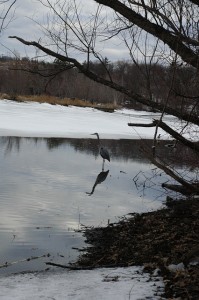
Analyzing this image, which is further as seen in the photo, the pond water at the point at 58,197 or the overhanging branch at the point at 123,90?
the pond water at the point at 58,197

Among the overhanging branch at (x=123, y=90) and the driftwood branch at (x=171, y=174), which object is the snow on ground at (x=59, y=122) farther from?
the driftwood branch at (x=171, y=174)

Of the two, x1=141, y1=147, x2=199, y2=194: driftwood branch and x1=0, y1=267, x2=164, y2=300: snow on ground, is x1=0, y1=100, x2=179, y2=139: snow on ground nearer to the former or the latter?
x1=0, y1=267, x2=164, y2=300: snow on ground

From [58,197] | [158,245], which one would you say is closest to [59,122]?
[58,197]

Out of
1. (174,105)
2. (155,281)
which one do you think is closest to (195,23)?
(174,105)

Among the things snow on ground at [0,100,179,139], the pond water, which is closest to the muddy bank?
the pond water

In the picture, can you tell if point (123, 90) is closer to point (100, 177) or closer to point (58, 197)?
point (58, 197)

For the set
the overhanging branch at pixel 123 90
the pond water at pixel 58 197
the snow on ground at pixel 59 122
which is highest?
the overhanging branch at pixel 123 90

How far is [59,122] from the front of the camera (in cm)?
2841

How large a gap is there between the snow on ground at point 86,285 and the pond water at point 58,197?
2.53 ft

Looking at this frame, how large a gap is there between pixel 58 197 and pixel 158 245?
12.6 ft

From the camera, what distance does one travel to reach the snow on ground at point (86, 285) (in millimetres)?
4074

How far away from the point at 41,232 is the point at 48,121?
21498 mm

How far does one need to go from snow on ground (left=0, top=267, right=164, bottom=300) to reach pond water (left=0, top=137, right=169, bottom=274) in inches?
30.4

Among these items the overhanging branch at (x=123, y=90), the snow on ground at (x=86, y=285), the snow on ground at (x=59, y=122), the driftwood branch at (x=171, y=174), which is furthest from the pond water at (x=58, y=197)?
the snow on ground at (x=59, y=122)
